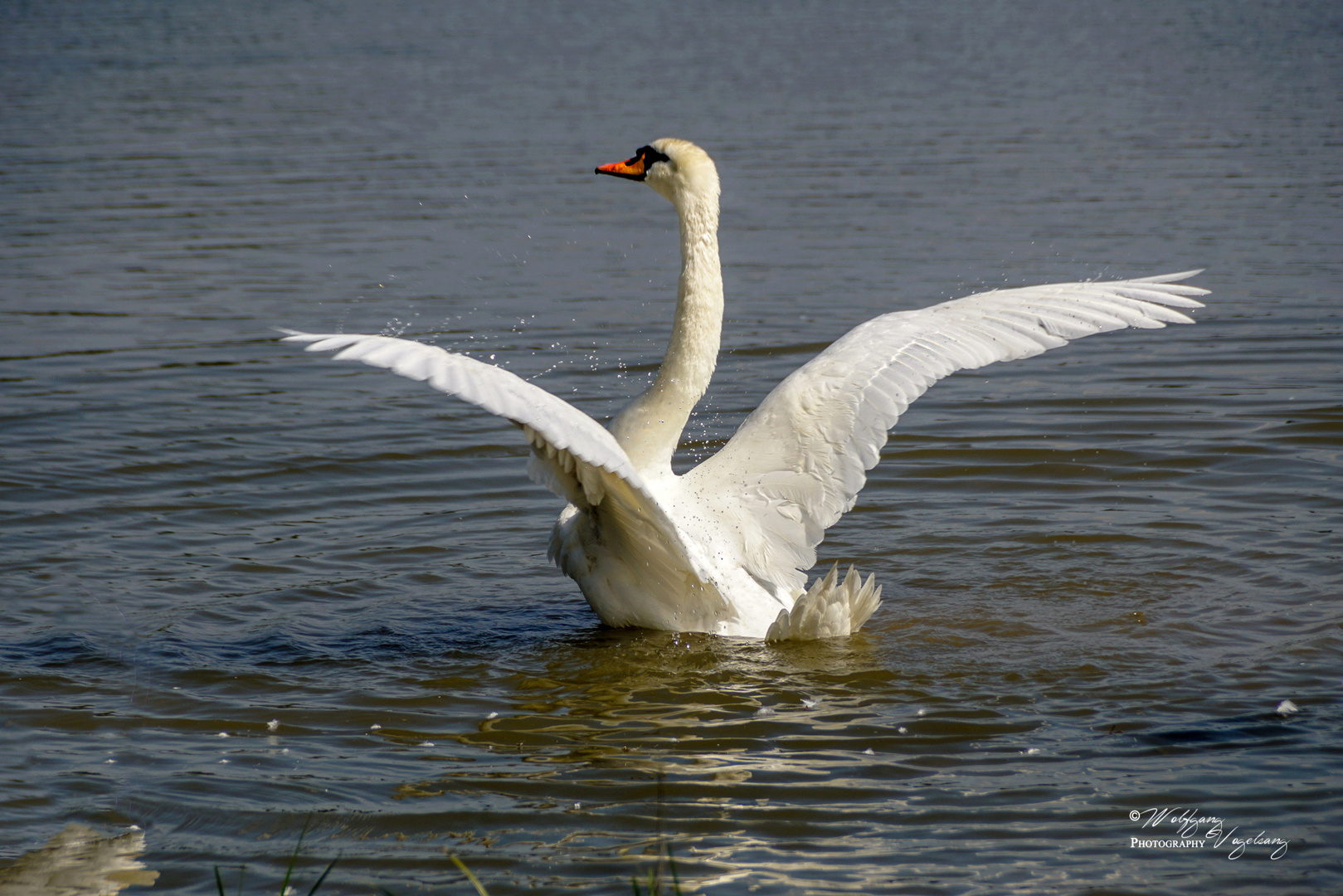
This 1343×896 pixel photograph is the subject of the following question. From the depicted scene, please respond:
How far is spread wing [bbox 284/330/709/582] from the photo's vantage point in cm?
480

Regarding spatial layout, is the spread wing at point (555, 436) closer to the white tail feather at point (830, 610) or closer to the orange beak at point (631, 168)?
the white tail feather at point (830, 610)

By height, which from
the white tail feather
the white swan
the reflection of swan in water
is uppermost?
the white swan

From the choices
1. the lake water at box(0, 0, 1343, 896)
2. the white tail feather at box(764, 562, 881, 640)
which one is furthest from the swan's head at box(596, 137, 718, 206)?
the lake water at box(0, 0, 1343, 896)

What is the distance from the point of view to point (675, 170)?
6984mm

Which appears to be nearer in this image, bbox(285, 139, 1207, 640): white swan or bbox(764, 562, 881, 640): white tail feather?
bbox(764, 562, 881, 640): white tail feather

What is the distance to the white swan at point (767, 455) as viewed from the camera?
6.38m

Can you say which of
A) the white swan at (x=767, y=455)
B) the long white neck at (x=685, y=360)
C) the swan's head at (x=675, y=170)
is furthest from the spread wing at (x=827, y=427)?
the swan's head at (x=675, y=170)

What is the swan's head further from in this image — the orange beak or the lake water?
the lake water

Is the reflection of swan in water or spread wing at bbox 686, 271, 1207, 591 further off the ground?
spread wing at bbox 686, 271, 1207, 591

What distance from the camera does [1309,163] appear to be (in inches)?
665

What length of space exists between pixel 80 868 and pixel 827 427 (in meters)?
3.44

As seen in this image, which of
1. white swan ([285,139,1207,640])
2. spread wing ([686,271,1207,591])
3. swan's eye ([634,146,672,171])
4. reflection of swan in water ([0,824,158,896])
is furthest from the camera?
swan's eye ([634,146,672,171])

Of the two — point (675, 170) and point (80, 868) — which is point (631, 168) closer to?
point (675, 170)

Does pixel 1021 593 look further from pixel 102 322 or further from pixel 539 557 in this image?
pixel 102 322
